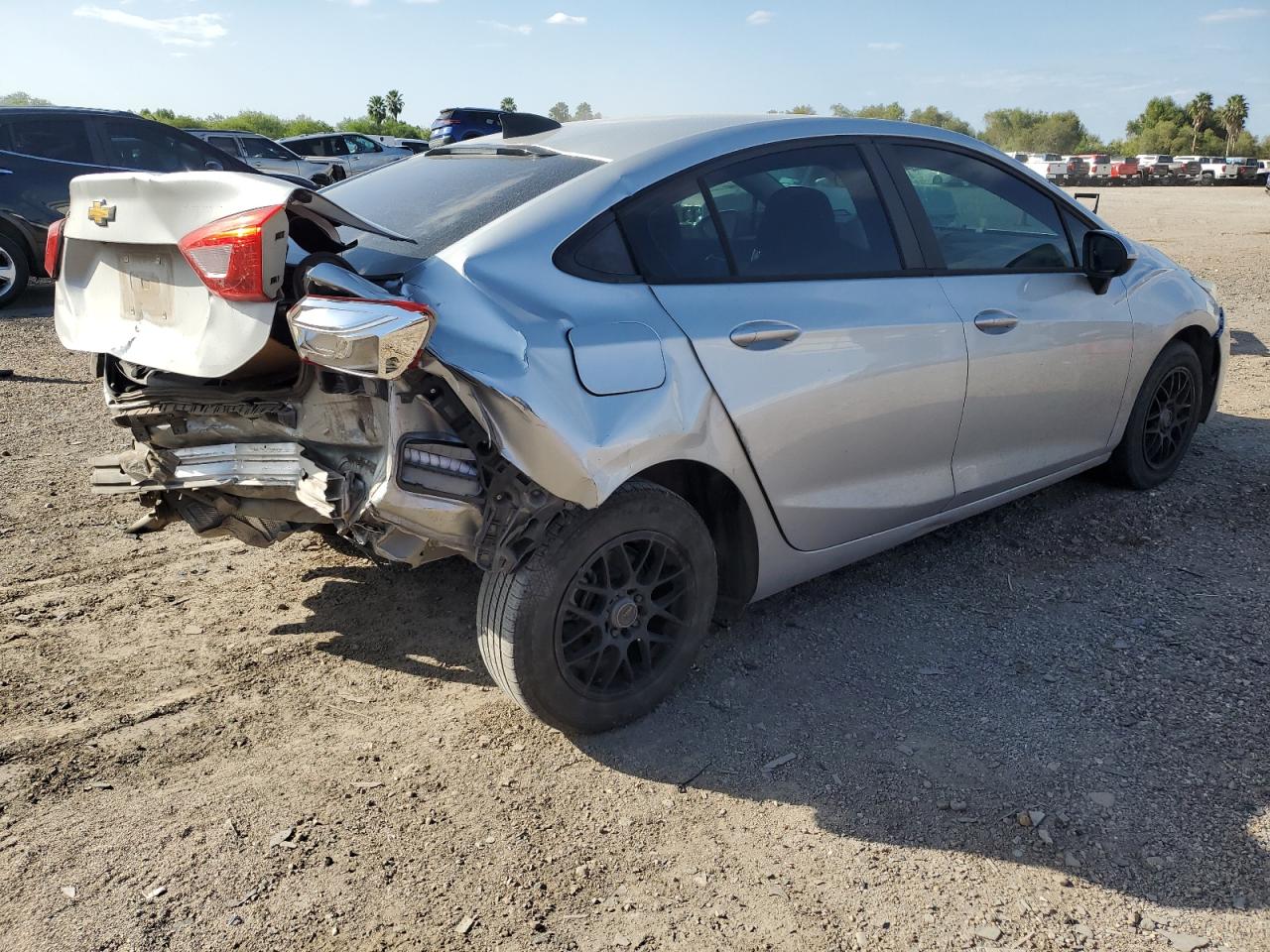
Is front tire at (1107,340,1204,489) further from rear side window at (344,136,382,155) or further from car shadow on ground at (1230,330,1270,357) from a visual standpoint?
rear side window at (344,136,382,155)

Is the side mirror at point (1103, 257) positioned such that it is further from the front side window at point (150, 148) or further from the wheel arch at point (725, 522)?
the front side window at point (150, 148)

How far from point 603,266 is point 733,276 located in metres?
0.47

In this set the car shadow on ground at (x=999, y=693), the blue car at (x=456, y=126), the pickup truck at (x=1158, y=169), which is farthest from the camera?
the pickup truck at (x=1158, y=169)

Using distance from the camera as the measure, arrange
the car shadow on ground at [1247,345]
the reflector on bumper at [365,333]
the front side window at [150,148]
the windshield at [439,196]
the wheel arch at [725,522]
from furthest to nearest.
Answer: the front side window at [150,148] < the car shadow on ground at [1247,345] < the wheel arch at [725,522] < the windshield at [439,196] < the reflector on bumper at [365,333]

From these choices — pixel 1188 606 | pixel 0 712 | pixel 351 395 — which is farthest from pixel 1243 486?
pixel 0 712

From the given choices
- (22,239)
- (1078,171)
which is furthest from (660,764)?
(1078,171)

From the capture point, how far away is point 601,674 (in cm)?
315

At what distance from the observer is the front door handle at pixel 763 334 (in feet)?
10.3

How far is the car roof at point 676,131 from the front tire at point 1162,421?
A: 5.81ft

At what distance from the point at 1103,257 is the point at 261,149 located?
18.5 m

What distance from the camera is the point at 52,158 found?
1017 cm

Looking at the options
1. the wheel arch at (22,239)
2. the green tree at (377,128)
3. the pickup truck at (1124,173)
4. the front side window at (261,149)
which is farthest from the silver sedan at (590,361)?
the green tree at (377,128)

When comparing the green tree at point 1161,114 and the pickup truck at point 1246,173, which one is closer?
the pickup truck at point 1246,173

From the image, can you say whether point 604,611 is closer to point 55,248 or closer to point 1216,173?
point 55,248
